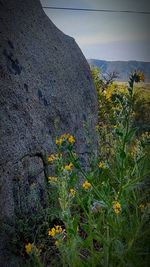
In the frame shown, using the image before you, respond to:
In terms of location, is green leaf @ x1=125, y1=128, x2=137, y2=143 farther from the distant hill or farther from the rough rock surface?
the rough rock surface

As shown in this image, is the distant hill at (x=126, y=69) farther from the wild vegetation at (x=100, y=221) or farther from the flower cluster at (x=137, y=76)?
the wild vegetation at (x=100, y=221)

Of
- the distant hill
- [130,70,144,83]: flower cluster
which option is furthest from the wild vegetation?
the distant hill

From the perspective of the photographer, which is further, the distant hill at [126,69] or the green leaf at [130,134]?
the distant hill at [126,69]

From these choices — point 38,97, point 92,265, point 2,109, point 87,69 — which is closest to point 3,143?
point 2,109

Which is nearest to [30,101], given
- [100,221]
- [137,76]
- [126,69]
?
[137,76]

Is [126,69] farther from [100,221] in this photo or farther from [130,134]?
[100,221]

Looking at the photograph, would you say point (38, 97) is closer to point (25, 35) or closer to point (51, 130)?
point (51, 130)

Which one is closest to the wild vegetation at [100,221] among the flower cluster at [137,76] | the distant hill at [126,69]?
the flower cluster at [137,76]

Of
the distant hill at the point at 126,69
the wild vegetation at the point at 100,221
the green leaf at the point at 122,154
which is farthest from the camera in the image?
the distant hill at the point at 126,69

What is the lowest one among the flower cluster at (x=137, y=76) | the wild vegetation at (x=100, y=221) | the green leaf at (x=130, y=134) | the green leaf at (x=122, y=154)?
the wild vegetation at (x=100, y=221)

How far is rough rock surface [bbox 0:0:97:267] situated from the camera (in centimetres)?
303

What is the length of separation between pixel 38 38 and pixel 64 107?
29.5 inches

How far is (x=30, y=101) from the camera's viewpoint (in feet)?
11.3

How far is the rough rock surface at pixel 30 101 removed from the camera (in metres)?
3.03
